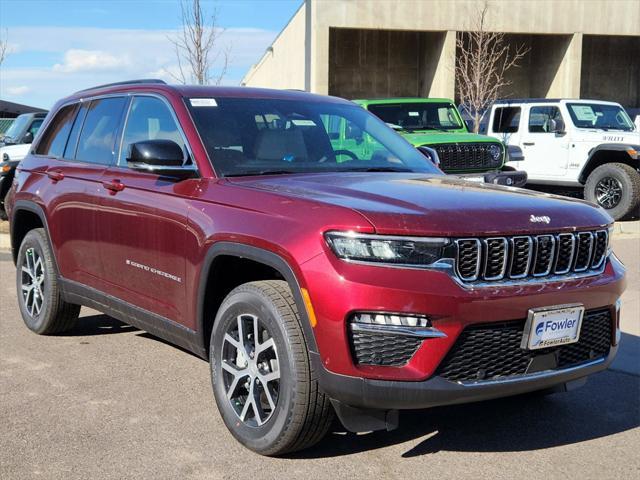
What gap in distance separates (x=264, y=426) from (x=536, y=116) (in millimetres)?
11964

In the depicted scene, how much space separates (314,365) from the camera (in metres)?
3.54

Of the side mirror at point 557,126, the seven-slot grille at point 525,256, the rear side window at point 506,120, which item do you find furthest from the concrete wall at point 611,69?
the seven-slot grille at point 525,256

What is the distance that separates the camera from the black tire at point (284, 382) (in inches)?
142

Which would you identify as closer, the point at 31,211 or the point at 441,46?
the point at 31,211

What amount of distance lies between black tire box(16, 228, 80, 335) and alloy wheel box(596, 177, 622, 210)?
9671 mm

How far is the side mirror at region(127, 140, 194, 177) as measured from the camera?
4.36 metres

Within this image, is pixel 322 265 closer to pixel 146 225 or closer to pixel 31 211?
pixel 146 225

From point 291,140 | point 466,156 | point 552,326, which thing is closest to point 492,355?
point 552,326

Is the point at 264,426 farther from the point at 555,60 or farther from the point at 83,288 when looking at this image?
the point at 555,60

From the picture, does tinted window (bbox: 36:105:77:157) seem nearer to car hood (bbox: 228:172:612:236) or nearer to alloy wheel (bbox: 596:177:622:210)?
car hood (bbox: 228:172:612:236)

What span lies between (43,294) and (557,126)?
10.5 m

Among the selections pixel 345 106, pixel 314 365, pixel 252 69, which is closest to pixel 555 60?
pixel 252 69

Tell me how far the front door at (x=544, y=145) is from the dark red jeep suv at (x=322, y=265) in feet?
31.3

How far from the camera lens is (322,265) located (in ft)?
11.3
